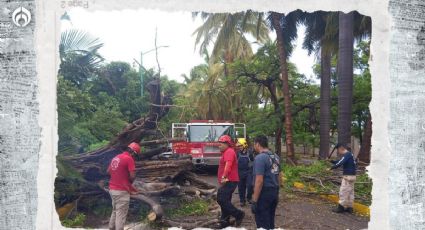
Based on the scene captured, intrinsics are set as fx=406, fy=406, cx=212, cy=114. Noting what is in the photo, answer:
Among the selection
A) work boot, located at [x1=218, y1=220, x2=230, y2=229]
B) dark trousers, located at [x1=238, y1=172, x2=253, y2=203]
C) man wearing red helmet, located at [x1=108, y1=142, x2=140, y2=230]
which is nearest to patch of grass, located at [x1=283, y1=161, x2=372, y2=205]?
dark trousers, located at [x1=238, y1=172, x2=253, y2=203]

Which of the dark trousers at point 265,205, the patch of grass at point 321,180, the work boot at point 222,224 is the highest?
the dark trousers at point 265,205

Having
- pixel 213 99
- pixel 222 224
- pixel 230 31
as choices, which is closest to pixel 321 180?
pixel 222 224

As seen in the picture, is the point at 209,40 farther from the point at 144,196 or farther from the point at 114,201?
the point at 114,201

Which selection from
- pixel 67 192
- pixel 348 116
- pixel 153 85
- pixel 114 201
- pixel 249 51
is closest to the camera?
pixel 114 201

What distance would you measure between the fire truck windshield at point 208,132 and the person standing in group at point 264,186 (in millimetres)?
9307

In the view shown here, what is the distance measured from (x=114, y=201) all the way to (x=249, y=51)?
2232 cm

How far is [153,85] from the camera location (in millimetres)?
6031

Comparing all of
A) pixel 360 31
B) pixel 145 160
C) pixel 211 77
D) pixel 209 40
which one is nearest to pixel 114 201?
pixel 145 160

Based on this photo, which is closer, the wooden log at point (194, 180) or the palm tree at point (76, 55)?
the palm tree at point (76, 55)

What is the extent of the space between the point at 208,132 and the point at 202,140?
398 millimetres

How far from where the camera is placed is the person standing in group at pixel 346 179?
7297mm

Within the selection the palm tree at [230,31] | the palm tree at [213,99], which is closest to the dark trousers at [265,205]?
the palm tree at [230,31]

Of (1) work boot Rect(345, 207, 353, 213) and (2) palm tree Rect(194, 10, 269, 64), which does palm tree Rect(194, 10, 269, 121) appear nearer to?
(2) palm tree Rect(194, 10, 269, 64)

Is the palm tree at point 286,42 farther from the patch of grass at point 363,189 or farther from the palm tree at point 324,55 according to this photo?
the patch of grass at point 363,189
